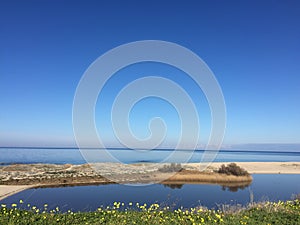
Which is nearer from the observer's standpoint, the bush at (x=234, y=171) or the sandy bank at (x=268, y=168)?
the bush at (x=234, y=171)

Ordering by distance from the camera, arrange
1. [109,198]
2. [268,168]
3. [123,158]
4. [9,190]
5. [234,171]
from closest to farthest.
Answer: [109,198] → [9,190] → [234,171] → [268,168] → [123,158]

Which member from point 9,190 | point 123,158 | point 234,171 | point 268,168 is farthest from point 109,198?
point 123,158

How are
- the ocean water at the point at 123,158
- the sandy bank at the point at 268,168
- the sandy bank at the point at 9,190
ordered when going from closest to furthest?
the sandy bank at the point at 9,190 → the sandy bank at the point at 268,168 → the ocean water at the point at 123,158

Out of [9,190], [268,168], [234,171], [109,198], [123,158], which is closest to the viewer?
[109,198]

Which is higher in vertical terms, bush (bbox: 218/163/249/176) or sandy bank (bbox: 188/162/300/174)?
bush (bbox: 218/163/249/176)

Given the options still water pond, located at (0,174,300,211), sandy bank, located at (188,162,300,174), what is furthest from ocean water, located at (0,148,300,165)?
still water pond, located at (0,174,300,211)

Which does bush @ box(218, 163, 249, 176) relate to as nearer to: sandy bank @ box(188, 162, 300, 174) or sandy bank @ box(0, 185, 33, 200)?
sandy bank @ box(188, 162, 300, 174)

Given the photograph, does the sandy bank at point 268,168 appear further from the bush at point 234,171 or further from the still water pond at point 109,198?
the still water pond at point 109,198

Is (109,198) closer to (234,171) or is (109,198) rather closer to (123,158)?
(234,171)

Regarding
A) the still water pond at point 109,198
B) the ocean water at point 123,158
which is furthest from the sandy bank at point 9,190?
the ocean water at point 123,158

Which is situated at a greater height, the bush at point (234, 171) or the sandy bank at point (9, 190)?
the bush at point (234, 171)

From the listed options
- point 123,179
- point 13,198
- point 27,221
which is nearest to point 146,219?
point 27,221

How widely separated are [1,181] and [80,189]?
25.2 ft

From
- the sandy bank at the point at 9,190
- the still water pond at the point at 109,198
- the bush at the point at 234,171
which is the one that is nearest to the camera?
the still water pond at the point at 109,198
